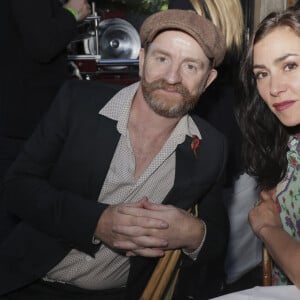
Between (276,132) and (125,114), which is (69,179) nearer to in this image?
(125,114)

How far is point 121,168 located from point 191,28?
530 millimetres

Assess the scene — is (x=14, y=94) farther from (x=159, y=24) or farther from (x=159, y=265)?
(x=159, y=265)

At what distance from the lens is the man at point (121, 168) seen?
72.4 inches

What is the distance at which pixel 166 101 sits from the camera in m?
1.85

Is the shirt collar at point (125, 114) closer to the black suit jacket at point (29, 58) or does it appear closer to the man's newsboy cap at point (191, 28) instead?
the man's newsboy cap at point (191, 28)

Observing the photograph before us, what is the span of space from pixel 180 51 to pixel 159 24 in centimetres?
12

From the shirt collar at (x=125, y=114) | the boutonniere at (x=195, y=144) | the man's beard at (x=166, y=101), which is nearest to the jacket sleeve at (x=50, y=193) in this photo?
the shirt collar at (x=125, y=114)

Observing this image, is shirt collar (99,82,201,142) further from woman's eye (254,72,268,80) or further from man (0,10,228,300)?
woman's eye (254,72,268,80)

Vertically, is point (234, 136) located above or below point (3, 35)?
below

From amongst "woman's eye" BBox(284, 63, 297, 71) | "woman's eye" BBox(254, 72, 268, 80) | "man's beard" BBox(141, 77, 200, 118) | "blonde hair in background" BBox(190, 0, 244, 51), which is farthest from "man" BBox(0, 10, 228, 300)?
"blonde hair in background" BBox(190, 0, 244, 51)

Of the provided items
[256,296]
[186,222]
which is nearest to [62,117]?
[186,222]

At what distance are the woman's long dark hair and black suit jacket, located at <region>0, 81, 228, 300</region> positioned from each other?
0.26m

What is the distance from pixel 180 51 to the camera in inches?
73.5

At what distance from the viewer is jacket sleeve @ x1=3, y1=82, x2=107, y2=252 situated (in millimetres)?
1757
